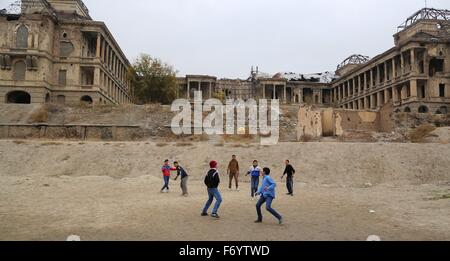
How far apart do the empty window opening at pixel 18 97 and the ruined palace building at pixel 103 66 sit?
120mm

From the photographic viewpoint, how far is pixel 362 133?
3775 centimetres

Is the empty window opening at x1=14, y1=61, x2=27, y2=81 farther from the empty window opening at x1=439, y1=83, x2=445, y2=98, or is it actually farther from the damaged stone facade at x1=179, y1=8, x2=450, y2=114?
the empty window opening at x1=439, y1=83, x2=445, y2=98

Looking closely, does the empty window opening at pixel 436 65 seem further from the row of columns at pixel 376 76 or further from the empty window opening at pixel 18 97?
the empty window opening at pixel 18 97

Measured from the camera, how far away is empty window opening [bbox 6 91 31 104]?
169 feet

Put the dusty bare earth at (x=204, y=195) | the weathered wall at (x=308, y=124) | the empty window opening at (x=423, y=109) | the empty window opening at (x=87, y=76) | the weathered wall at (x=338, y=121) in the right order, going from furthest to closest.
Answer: the empty window opening at (x=423, y=109)
the empty window opening at (x=87, y=76)
the weathered wall at (x=338, y=121)
the weathered wall at (x=308, y=124)
the dusty bare earth at (x=204, y=195)

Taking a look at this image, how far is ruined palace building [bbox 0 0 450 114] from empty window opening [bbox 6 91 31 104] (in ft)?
0.39

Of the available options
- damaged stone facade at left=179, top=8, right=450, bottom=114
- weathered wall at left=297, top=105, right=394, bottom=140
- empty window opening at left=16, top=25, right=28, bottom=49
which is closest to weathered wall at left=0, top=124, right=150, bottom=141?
weathered wall at left=297, top=105, right=394, bottom=140

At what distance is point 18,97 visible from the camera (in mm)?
52625

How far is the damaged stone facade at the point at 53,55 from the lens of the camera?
50.8 m

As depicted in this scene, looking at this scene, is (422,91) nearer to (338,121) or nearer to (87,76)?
(338,121)

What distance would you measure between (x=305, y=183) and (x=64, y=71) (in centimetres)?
4306

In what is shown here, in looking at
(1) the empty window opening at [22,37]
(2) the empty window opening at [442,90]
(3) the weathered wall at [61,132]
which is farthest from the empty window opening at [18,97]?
(2) the empty window opening at [442,90]
